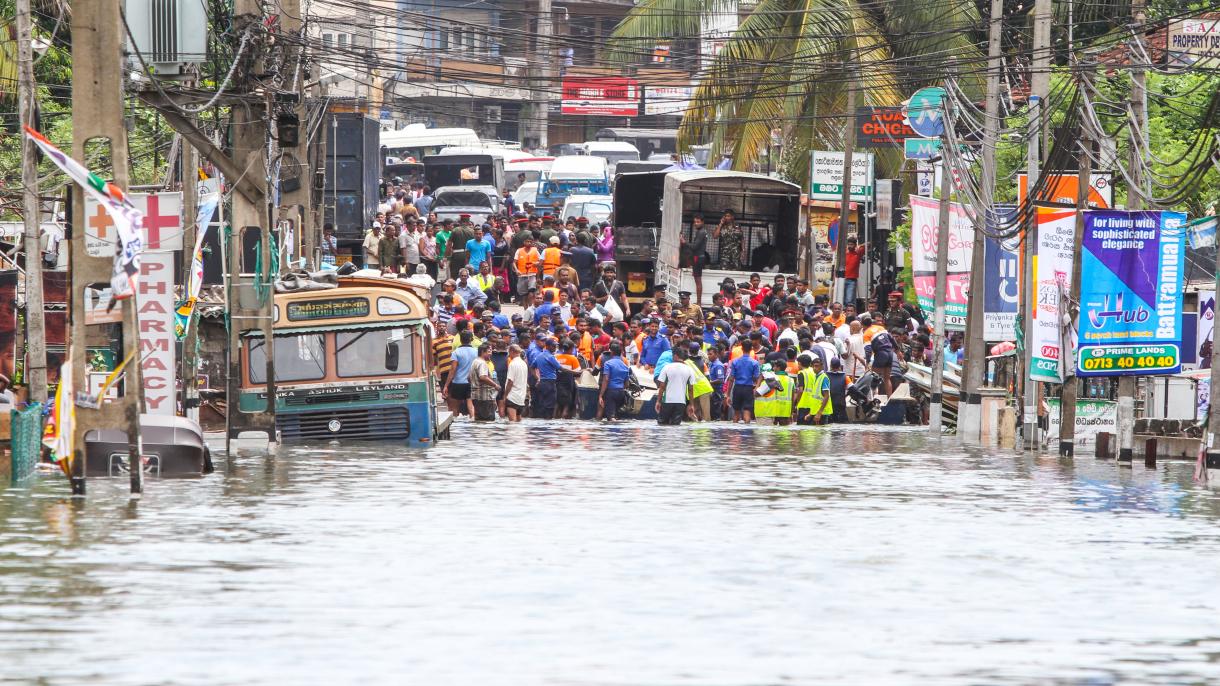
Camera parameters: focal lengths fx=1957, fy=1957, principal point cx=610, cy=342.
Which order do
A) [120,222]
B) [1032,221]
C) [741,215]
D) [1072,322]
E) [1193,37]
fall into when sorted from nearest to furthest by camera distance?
[120,222], [1072,322], [1032,221], [1193,37], [741,215]

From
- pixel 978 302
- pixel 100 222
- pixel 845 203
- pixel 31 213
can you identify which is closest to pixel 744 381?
pixel 978 302

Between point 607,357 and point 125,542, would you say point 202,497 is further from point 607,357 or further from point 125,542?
point 607,357

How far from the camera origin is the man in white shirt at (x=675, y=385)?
30938 millimetres

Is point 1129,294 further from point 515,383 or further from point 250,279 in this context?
point 250,279

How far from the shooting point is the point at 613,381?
103ft

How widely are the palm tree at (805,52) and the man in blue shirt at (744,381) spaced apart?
10277mm

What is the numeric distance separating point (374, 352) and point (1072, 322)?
9.15 m

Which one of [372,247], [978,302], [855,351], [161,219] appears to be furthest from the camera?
[372,247]

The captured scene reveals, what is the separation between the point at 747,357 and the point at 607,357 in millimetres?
2239

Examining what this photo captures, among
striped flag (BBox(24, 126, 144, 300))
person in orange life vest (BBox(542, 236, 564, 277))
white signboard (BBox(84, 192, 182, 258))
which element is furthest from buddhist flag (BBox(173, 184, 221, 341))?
person in orange life vest (BBox(542, 236, 564, 277))

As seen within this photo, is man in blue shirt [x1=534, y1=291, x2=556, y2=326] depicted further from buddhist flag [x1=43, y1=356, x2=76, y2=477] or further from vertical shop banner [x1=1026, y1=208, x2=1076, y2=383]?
buddhist flag [x1=43, y1=356, x2=76, y2=477]

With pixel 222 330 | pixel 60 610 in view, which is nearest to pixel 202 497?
pixel 60 610

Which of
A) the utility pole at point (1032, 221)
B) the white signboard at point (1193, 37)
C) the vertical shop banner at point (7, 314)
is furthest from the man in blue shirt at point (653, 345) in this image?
the vertical shop banner at point (7, 314)

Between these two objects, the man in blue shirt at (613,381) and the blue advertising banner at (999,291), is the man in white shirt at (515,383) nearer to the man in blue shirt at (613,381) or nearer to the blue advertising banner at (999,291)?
the man in blue shirt at (613,381)
